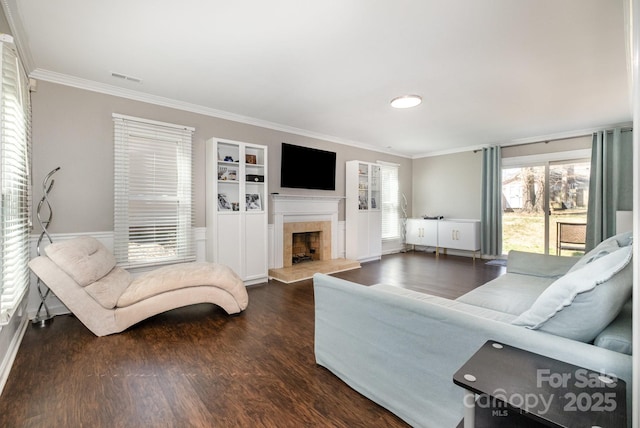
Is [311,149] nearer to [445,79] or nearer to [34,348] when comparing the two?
[445,79]

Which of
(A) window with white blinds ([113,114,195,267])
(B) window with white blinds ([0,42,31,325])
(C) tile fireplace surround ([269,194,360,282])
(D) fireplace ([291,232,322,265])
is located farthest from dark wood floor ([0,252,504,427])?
(D) fireplace ([291,232,322,265])

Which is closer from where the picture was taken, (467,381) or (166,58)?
(467,381)

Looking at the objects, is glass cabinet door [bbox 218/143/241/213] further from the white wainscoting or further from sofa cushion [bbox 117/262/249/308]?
sofa cushion [bbox 117/262/249/308]

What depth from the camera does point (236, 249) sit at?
4.16 m

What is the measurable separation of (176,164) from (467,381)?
3951mm

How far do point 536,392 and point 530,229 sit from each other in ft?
20.4

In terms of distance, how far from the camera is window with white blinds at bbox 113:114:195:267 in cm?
347

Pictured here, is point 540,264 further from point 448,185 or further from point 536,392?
point 448,185

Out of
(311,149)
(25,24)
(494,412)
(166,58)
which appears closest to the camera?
(494,412)

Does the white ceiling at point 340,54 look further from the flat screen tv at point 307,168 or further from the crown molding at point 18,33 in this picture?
the flat screen tv at point 307,168

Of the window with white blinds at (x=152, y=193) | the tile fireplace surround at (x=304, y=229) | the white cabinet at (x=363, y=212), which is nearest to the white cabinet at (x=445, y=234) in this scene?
the white cabinet at (x=363, y=212)

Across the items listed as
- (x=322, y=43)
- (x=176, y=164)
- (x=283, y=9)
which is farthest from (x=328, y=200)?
(x=283, y=9)

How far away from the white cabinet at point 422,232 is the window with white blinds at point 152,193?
16.9 ft

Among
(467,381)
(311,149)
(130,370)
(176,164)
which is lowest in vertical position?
(130,370)
